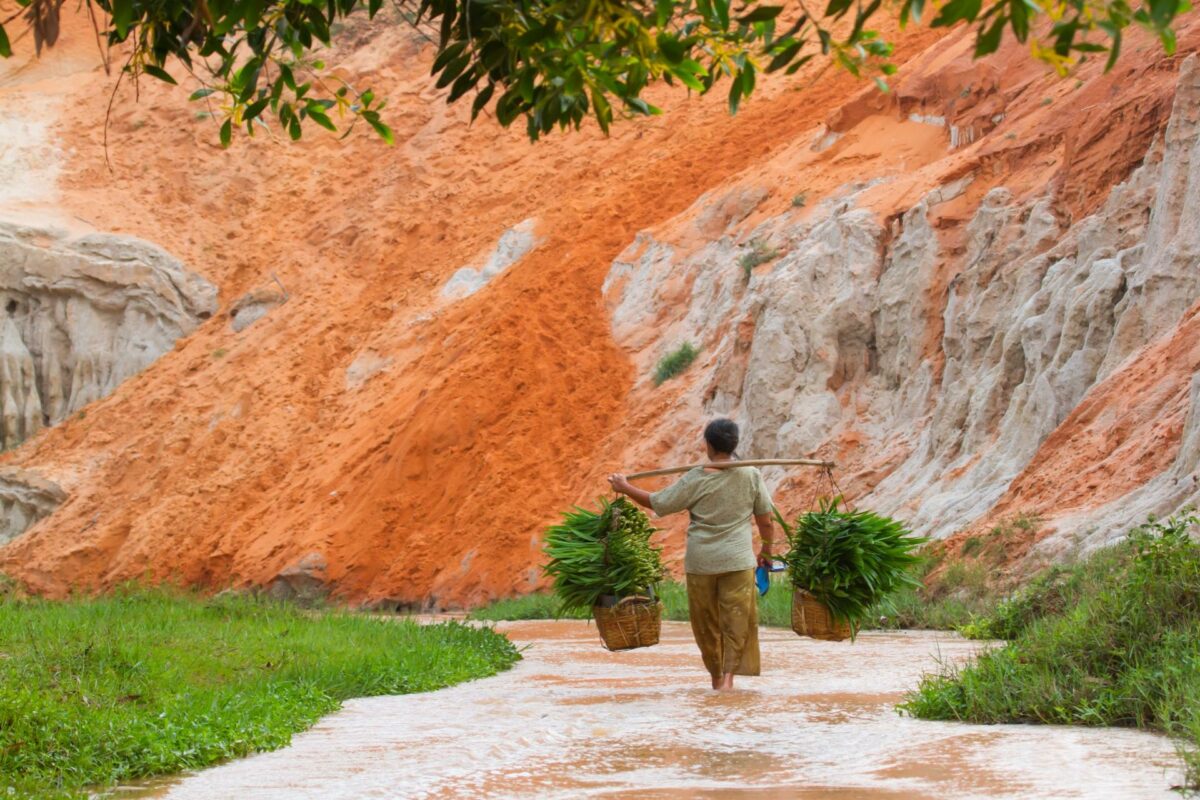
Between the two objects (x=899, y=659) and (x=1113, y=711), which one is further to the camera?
(x=899, y=659)

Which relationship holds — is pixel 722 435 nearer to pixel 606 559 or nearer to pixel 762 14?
pixel 606 559

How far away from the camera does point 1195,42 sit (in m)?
18.4

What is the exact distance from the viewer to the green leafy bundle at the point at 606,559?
9.16m

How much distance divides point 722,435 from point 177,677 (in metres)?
3.33

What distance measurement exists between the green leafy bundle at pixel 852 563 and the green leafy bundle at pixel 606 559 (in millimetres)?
890

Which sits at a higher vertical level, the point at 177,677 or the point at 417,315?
the point at 417,315

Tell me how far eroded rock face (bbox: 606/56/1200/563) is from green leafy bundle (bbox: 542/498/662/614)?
5004 mm

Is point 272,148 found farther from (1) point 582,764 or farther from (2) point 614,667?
(1) point 582,764

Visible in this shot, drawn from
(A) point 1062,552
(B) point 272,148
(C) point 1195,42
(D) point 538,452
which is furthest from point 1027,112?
(B) point 272,148

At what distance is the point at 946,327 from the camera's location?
64.8 ft

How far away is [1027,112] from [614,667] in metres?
14.6

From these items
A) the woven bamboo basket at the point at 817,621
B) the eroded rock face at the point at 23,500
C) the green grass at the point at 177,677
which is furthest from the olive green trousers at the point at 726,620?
the eroded rock face at the point at 23,500

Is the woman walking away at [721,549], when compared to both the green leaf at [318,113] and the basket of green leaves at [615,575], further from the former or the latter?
the green leaf at [318,113]

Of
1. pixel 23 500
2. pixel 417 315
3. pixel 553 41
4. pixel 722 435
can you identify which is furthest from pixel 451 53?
pixel 23 500
